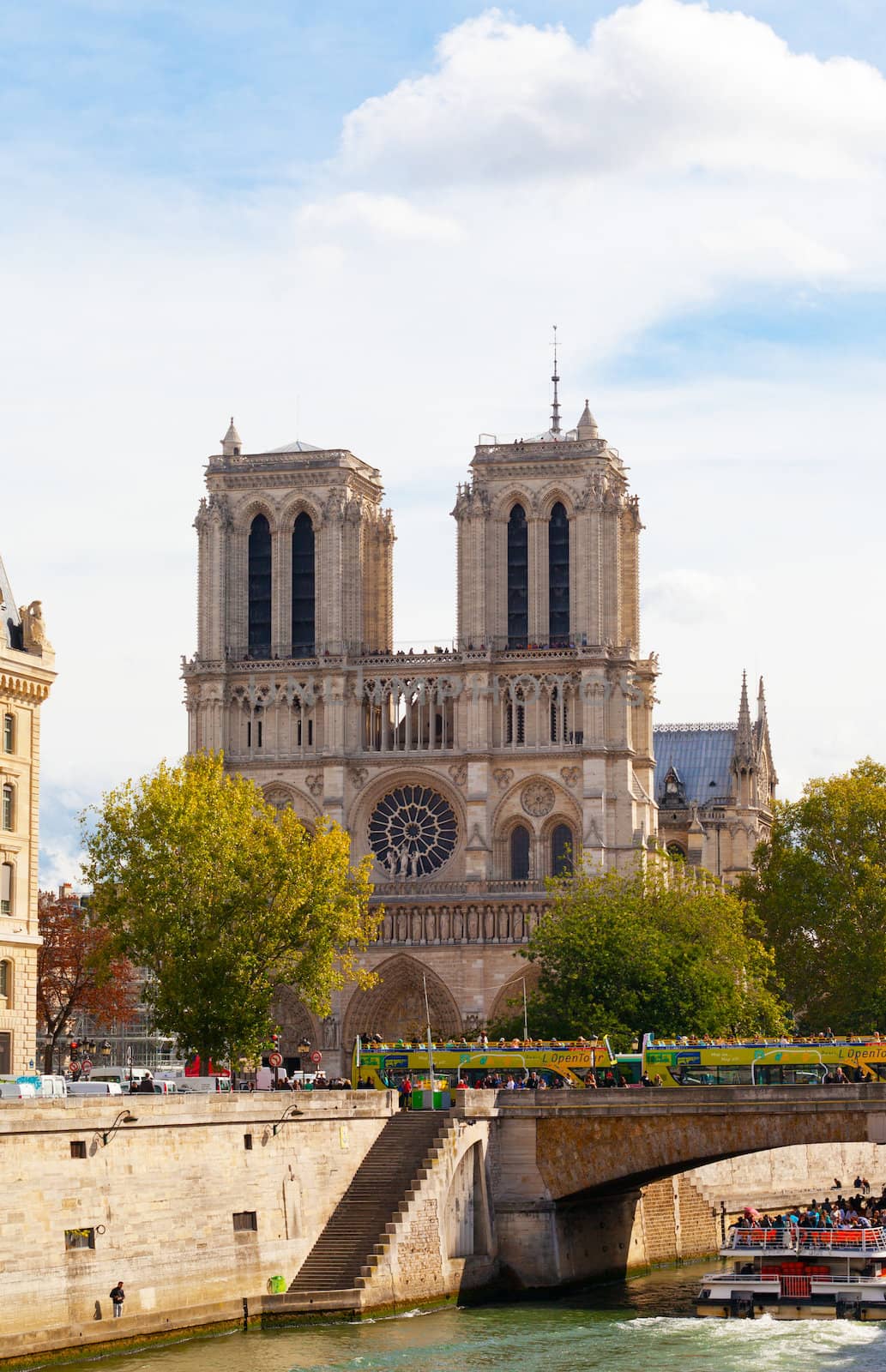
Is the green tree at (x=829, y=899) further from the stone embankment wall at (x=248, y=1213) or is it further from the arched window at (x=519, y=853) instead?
the stone embankment wall at (x=248, y=1213)

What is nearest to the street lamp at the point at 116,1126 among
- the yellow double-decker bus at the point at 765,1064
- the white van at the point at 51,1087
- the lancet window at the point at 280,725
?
the white van at the point at 51,1087

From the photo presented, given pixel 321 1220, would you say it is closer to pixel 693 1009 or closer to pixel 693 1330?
pixel 693 1330

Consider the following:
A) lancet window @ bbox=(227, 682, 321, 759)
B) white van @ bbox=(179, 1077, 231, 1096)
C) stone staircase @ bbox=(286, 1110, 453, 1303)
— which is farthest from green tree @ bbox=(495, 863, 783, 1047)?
lancet window @ bbox=(227, 682, 321, 759)

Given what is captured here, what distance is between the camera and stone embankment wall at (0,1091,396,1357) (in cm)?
4497

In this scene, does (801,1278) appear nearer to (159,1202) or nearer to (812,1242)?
(812,1242)

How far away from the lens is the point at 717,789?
134m

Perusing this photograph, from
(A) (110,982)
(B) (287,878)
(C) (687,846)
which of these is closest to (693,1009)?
(B) (287,878)

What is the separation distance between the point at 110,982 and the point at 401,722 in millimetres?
25302

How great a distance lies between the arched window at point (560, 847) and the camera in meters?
106

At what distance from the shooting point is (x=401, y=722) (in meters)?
110

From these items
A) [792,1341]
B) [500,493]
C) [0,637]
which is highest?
[500,493]

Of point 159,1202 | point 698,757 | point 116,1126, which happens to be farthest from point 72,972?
point 698,757

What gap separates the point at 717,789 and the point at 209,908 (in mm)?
66596

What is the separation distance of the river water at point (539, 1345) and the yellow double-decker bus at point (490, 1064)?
870cm
